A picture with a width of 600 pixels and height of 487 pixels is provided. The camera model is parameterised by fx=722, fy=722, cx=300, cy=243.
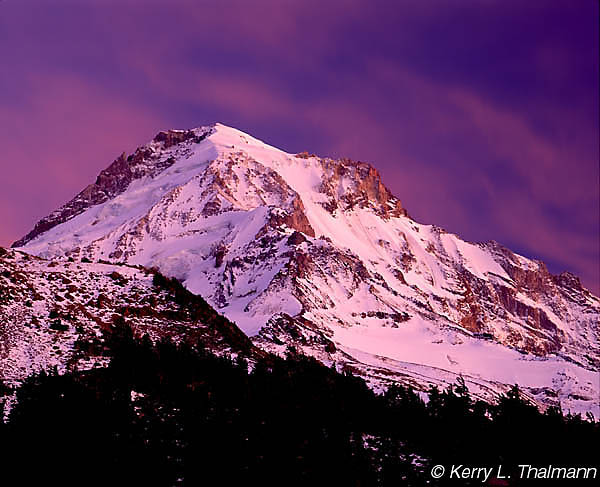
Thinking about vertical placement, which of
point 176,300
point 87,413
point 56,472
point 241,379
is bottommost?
point 56,472

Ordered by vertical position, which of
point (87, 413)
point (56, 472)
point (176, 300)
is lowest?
point (56, 472)

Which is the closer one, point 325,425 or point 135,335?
point 325,425

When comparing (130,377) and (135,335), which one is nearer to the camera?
(130,377)

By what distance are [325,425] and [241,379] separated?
5027 mm

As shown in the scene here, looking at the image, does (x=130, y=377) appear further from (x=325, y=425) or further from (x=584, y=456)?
(x=584, y=456)

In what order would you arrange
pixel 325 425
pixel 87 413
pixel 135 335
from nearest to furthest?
pixel 87 413, pixel 325 425, pixel 135 335

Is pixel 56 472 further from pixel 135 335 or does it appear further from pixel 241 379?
pixel 135 335

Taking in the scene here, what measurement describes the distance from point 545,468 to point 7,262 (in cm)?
3279

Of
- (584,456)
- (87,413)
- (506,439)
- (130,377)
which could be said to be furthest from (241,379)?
(584,456)

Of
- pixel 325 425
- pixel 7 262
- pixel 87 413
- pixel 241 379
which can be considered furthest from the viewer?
pixel 7 262

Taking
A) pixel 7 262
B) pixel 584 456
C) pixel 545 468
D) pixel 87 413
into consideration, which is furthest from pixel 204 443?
pixel 7 262

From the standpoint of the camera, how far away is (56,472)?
68.9 ft

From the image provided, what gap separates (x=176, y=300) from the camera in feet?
148

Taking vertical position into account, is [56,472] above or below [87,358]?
below
